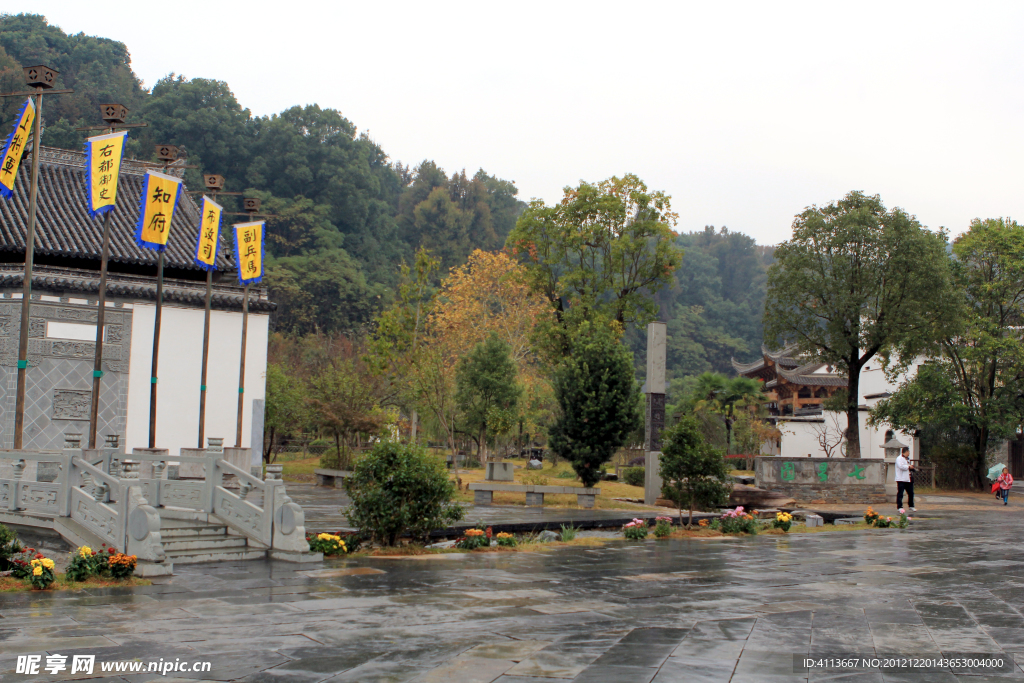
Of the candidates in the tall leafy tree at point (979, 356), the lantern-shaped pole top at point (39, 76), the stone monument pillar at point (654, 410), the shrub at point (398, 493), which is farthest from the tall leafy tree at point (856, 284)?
the lantern-shaped pole top at point (39, 76)

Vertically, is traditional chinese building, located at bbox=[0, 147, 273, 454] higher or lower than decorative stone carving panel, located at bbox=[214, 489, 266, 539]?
higher

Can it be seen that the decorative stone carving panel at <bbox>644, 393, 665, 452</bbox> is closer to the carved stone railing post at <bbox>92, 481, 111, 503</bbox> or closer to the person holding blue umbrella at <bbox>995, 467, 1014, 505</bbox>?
the person holding blue umbrella at <bbox>995, 467, 1014, 505</bbox>

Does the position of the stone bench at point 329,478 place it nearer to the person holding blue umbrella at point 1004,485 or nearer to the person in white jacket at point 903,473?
the person in white jacket at point 903,473

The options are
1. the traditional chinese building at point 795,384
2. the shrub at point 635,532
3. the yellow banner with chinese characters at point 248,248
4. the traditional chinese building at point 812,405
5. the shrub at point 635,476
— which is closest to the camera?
the shrub at point 635,532

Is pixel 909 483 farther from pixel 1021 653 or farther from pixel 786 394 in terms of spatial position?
pixel 786 394

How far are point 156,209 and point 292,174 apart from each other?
47.5 meters

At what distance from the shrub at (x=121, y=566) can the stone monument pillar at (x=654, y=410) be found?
43.9 feet

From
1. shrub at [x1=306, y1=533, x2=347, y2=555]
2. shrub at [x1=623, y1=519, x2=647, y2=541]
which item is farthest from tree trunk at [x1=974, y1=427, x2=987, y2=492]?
shrub at [x1=306, y1=533, x2=347, y2=555]

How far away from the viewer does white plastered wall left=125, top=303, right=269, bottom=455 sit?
22969 mm

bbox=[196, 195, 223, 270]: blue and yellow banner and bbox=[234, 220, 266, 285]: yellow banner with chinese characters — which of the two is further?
bbox=[234, 220, 266, 285]: yellow banner with chinese characters

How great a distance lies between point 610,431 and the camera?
831 inches

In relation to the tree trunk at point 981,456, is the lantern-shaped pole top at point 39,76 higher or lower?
higher

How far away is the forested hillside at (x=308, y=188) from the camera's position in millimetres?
54125

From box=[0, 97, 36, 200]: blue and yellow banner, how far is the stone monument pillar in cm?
1371
